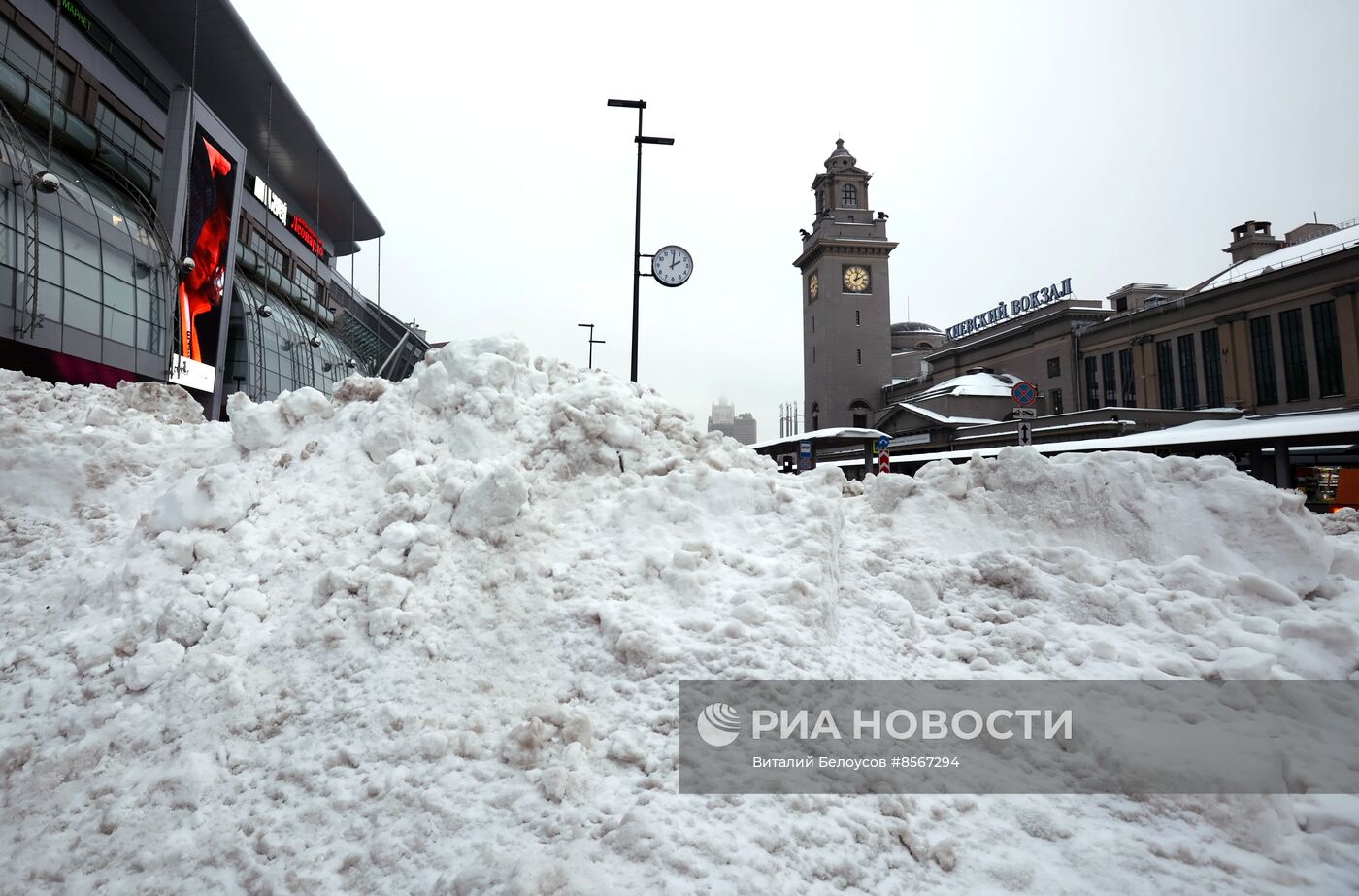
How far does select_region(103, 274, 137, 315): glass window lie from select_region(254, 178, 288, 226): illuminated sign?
16.3m

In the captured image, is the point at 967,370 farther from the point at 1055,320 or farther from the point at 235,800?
the point at 235,800

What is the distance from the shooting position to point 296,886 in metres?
2.39

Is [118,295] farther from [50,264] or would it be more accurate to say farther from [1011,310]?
[1011,310]

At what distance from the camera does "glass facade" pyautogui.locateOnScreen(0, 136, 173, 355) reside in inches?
562

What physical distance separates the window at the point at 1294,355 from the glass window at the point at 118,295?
54.7m

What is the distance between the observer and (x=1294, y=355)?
115 feet

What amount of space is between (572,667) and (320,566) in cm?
201

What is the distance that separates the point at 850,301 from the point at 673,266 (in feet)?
148

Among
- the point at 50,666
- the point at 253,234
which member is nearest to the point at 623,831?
the point at 50,666

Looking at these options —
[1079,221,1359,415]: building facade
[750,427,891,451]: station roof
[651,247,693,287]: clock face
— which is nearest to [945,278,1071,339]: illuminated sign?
[1079,221,1359,415]: building facade

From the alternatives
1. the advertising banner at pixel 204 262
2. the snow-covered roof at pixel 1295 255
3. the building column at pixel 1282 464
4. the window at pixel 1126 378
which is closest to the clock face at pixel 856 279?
the window at pixel 1126 378

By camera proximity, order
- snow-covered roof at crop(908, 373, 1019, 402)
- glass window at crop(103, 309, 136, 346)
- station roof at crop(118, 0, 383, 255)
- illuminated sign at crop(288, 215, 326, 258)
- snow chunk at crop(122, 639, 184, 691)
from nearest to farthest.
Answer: snow chunk at crop(122, 639, 184, 691)
glass window at crop(103, 309, 136, 346)
station roof at crop(118, 0, 383, 255)
illuminated sign at crop(288, 215, 326, 258)
snow-covered roof at crop(908, 373, 1019, 402)

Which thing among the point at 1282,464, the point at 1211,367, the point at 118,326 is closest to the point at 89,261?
the point at 118,326

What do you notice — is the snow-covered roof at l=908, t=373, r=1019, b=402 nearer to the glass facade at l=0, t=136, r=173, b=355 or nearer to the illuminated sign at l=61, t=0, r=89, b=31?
the glass facade at l=0, t=136, r=173, b=355
